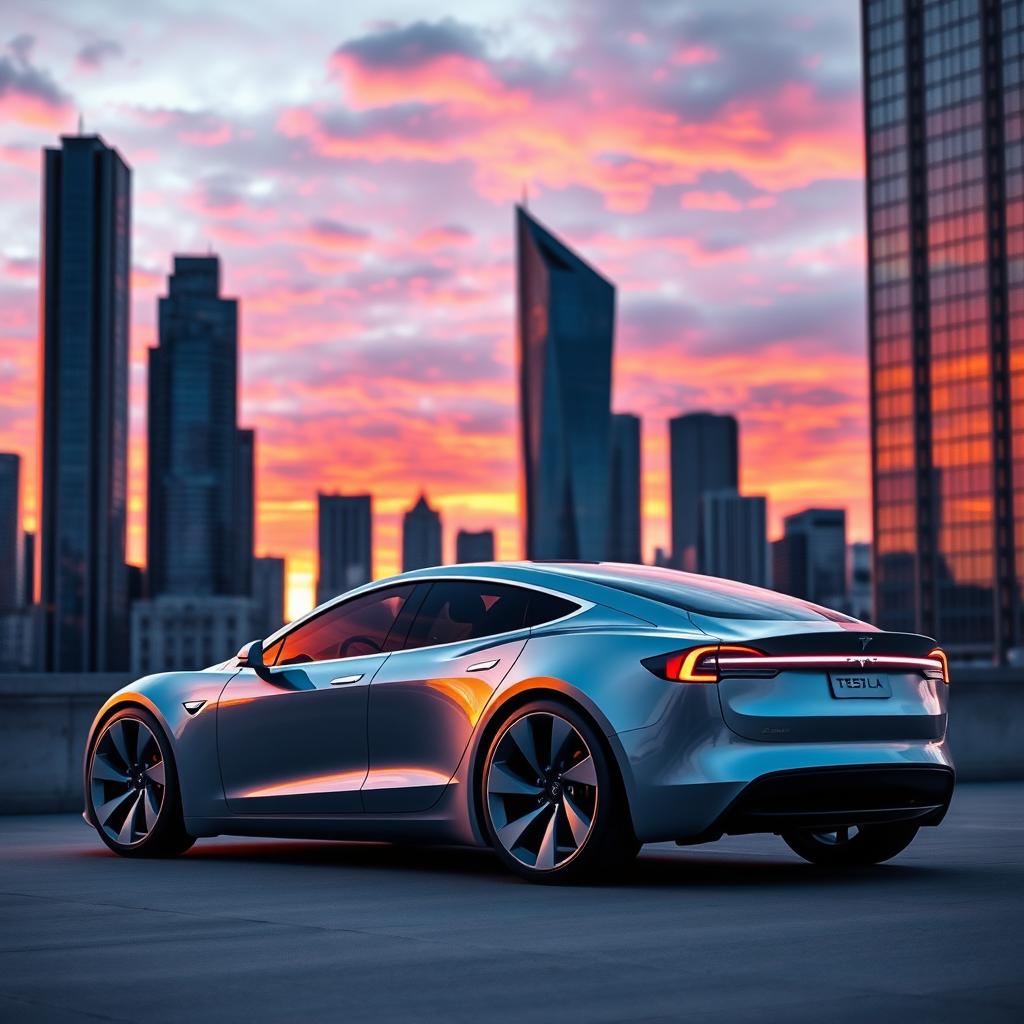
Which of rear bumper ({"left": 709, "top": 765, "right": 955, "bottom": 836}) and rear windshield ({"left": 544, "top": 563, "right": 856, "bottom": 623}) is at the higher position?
rear windshield ({"left": 544, "top": 563, "right": 856, "bottom": 623})

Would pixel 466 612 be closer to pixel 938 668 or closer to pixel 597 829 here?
pixel 597 829

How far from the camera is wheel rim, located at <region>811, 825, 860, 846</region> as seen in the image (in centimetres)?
792

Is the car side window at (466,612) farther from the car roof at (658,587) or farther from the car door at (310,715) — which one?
the car door at (310,715)

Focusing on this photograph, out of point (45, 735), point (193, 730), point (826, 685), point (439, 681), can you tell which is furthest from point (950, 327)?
point (826, 685)

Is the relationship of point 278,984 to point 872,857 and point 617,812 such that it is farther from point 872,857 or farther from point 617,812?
point 872,857

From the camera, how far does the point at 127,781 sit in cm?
880

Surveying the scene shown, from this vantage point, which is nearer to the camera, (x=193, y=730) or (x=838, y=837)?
(x=838, y=837)

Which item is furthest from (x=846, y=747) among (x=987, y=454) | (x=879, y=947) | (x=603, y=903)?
(x=987, y=454)

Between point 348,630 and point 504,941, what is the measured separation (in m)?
3.02

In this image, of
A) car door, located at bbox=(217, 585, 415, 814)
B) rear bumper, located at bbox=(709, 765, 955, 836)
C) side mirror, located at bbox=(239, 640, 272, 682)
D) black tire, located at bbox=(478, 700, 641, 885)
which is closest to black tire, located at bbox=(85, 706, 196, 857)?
car door, located at bbox=(217, 585, 415, 814)

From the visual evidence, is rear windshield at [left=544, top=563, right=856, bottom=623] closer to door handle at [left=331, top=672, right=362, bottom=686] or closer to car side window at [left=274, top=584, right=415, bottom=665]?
car side window at [left=274, top=584, right=415, bottom=665]

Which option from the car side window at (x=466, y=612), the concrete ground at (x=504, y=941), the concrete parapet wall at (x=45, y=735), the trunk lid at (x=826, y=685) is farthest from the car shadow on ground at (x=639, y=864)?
the concrete parapet wall at (x=45, y=735)

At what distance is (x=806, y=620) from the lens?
718 centimetres

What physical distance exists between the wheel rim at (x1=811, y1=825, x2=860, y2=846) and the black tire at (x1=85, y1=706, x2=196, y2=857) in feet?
10.1
